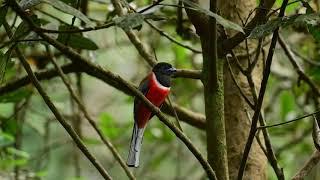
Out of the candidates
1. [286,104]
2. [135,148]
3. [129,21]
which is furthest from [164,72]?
[286,104]

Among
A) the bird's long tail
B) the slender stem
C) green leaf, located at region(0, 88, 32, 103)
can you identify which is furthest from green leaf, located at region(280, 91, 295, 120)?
the slender stem

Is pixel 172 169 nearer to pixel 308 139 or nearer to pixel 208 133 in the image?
pixel 308 139

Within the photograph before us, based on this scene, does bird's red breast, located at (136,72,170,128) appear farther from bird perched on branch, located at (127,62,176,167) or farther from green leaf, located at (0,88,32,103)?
green leaf, located at (0,88,32,103)

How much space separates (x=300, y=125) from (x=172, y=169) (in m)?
1.45

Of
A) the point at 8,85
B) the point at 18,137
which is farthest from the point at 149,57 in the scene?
the point at 18,137

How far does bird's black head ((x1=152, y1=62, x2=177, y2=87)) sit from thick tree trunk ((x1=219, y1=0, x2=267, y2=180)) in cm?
26

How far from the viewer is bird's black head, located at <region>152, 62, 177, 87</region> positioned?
1.73 m

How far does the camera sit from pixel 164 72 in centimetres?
174

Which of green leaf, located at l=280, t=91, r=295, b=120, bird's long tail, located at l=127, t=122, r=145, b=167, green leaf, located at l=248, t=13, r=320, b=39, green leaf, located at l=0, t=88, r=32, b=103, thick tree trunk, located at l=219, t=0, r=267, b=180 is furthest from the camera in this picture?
green leaf, located at l=280, t=91, r=295, b=120

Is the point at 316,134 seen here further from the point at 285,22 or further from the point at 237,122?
the point at 237,122

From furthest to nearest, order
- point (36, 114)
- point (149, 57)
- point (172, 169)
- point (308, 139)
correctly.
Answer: point (172, 169) → point (308, 139) → point (36, 114) → point (149, 57)

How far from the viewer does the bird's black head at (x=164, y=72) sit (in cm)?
173

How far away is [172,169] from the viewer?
15.8 feet

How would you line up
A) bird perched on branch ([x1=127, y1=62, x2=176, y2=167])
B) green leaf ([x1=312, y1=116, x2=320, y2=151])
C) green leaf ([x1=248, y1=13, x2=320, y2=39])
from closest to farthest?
1. green leaf ([x1=248, y1=13, x2=320, y2=39])
2. green leaf ([x1=312, y1=116, x2=320, y2=151])
3. bird perched on branch ([x1=127, y1=62, x2=176, y2=167])
